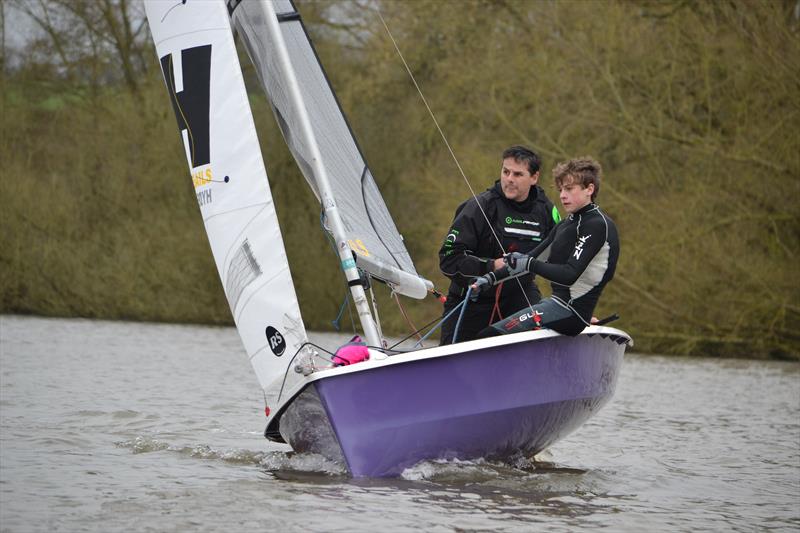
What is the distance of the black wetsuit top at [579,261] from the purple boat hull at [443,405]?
0.63 ft

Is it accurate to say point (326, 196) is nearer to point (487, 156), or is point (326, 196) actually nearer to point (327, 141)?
point (327, 141)

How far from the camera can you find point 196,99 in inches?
268

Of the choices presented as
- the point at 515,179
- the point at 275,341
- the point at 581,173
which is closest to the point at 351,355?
the point at 275,341

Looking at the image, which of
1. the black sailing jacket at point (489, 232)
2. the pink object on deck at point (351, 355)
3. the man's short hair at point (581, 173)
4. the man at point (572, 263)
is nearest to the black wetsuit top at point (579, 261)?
the man at point (572, 263)

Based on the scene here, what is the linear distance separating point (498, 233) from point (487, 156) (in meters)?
13.8

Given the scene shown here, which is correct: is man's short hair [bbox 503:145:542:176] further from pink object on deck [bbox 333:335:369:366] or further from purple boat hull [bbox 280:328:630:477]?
pink object on deck [bbox 333:335:369:366]

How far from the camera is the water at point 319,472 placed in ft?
17.6

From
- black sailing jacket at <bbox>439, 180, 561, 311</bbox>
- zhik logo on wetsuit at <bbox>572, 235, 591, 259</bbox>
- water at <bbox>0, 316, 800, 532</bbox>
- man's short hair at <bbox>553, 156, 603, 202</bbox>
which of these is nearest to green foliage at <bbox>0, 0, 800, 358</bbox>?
water at <bbox>0, 316, 800, 532</bbox>

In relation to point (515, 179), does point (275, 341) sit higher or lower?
lower

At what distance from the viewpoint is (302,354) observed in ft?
20.5

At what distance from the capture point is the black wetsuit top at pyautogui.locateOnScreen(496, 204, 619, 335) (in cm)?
638

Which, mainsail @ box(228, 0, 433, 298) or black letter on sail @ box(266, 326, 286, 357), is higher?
mainsail @ box(228, 0, 433, 298)

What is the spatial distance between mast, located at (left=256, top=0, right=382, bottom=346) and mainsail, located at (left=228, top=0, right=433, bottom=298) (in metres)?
0.03

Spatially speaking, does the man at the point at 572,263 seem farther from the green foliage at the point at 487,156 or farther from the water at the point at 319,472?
the green foliage at the point at 487,156
